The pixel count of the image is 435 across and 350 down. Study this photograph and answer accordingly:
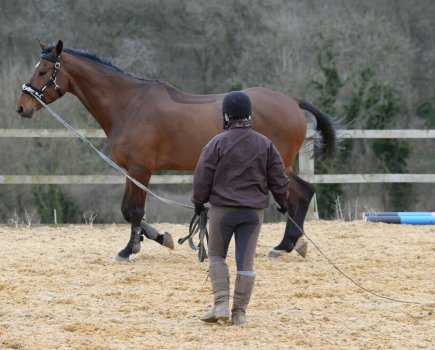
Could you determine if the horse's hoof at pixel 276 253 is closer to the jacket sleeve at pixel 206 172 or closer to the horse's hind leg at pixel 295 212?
the horse's hind leg at pixel 295 212

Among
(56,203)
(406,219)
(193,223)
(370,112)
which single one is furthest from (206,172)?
(370,112)

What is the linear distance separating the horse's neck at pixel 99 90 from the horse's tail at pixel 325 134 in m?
2.07

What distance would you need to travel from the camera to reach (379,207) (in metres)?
21.0

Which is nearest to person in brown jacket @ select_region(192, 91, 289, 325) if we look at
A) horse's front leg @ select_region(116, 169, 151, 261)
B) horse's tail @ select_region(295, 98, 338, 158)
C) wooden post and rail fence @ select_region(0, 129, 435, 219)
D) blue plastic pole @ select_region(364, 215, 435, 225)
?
horse's front leg @ select_region(116, 169, 151, 261)

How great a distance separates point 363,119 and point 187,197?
5.15 m

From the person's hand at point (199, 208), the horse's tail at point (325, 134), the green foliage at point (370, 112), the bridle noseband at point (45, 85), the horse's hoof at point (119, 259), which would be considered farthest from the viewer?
the green foliage at point (370, 112)

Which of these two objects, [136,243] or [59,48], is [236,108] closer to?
[136,243]

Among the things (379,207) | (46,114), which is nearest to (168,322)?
(46,114)

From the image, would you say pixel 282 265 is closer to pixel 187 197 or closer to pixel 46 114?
pixel 46 114

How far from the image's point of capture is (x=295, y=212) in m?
8.63

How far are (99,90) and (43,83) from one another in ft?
1.85

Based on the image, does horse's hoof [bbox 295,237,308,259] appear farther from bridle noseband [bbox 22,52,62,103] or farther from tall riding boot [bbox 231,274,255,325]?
tall riding boot [bbox 231,274,255,325]

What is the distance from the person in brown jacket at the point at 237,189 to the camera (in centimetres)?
533

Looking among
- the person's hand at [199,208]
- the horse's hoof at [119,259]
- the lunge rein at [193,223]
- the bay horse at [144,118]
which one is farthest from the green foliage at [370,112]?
the person's hand at [199,208]
